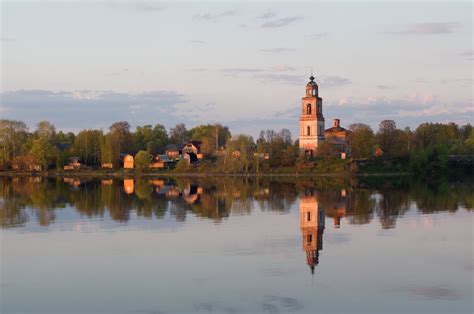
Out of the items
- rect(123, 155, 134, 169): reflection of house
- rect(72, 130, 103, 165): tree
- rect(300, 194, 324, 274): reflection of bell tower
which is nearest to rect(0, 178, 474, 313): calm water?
rect(300, 194, 324, 274): reflection of bell tower

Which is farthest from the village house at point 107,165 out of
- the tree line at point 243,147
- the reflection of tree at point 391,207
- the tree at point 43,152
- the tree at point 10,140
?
the reflection of tree at point 391,207

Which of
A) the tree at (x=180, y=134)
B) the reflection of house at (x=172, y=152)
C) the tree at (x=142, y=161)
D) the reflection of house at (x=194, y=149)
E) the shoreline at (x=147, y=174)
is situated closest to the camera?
the shoreline at (x=147, y=174)

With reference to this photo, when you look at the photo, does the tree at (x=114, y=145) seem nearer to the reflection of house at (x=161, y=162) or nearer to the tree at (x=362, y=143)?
the reflection of house at (x=161, y=162)

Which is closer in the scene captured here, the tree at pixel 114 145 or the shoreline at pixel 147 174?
the shoreline at pixel 147 174

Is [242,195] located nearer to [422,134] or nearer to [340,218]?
[340,218]

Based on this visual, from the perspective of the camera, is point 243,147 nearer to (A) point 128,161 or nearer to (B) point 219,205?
(A) point 128,161

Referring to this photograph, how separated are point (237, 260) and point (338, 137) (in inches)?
3258

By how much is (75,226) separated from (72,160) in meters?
80.4

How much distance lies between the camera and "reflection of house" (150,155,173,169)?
104m

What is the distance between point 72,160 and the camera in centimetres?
10712

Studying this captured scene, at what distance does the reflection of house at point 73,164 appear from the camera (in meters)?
105

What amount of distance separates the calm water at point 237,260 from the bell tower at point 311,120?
56.9m

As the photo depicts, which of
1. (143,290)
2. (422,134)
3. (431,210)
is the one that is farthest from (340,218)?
(422,134)

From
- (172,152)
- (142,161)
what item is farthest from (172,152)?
(142,161)
